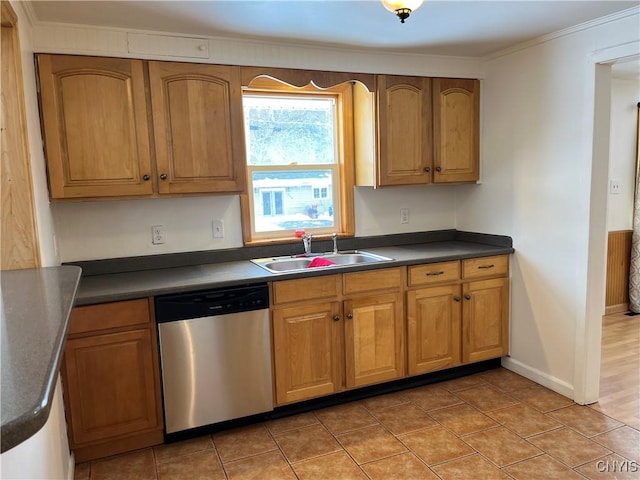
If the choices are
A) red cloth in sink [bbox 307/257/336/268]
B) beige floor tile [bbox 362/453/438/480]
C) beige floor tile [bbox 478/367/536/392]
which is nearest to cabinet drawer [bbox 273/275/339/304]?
red cloth in sink [bbox 307/257/336/268]

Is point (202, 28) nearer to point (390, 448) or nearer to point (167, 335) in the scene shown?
point (167, 335)

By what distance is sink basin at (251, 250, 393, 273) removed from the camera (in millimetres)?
3030

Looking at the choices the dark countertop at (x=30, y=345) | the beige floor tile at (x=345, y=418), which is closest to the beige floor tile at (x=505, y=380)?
the beige floor tile at (x=345, y=418)

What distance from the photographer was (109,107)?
2.50 m

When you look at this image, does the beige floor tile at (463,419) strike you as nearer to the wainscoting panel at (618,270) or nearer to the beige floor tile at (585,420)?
the beige floor tile at (585,420)

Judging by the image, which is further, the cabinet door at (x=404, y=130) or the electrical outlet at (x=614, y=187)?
the electrical outlet at (x=614, y=187)

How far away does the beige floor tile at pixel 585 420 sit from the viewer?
2545 mm

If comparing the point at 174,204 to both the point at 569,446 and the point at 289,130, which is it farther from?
the point at 569,446

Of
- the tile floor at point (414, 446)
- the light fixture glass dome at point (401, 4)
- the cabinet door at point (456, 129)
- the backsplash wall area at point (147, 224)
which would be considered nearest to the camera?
the light fixture glass dome at point (401, 4)

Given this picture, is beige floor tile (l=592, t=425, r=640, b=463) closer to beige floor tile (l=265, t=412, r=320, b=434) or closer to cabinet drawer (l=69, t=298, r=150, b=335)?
beige floor tile (l=265, t=412, r=320, b=434)

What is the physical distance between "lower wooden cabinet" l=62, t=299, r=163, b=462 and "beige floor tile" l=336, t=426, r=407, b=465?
1.01m

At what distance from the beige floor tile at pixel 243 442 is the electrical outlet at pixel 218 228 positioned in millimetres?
1190

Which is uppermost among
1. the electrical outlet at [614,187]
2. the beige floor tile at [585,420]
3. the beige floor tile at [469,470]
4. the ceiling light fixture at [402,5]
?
the ceiling light fixture at [402,5]

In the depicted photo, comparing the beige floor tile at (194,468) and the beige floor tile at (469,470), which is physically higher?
the beige floor tile at (194,468)
